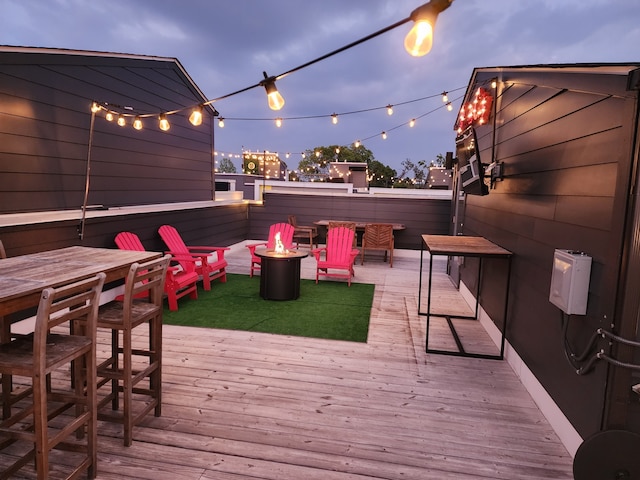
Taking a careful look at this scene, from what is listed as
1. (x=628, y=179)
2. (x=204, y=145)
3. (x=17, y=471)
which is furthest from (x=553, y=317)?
(x=204, y=145)

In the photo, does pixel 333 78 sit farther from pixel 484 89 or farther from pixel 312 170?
pixel 484 89

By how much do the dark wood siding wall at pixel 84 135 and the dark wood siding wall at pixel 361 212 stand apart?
2.67 meters

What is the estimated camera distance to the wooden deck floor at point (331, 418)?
2076mm

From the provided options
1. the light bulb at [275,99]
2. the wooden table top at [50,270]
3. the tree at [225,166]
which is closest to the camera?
the wooden table top at [50,270]

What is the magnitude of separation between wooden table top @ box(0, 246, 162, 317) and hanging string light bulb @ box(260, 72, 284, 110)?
1.55 m

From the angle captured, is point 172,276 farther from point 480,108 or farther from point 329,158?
point 329,158

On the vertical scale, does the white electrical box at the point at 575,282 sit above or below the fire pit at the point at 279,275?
above

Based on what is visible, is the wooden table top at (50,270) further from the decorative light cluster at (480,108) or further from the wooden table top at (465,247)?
the decorative light cluster at (480,108)

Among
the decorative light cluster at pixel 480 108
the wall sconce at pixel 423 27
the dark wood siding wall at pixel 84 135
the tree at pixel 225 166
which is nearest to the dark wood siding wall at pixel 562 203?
the decorative light cluster at pixel 480 108

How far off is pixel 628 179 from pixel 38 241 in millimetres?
4788

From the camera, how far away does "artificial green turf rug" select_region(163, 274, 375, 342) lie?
4.27 m

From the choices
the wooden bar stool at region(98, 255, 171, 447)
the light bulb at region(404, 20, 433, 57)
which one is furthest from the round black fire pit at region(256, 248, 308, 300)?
the light bulb at region(404, 20, 433, 57)

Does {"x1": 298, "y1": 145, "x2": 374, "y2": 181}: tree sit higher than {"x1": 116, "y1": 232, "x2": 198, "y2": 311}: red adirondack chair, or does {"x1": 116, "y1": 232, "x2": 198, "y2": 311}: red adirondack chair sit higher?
{"x1": 298, "y1": 145, "x2": 374, "y2": 181}: tree

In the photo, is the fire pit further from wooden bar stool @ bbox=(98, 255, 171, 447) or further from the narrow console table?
wooden bar stool @ bbox=(98, 255, 171, 447)
